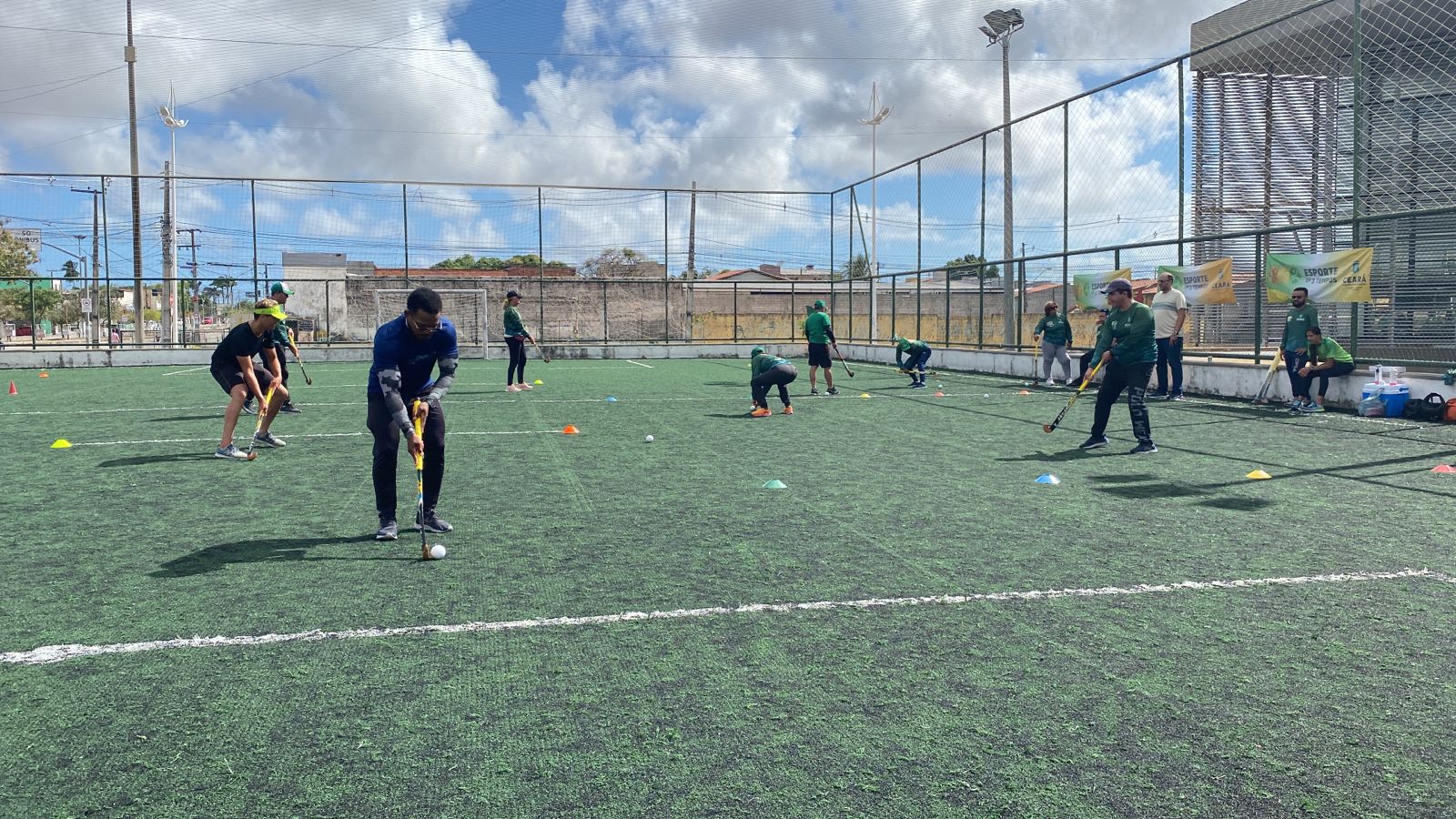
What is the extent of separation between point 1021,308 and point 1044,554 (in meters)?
17.5

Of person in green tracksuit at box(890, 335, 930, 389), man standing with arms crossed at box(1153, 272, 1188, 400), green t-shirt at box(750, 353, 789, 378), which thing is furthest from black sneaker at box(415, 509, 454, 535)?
person in green tracksuit at box(890, 335, 930, 389)

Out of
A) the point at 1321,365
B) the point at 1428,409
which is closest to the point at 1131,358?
the point at 1428,409

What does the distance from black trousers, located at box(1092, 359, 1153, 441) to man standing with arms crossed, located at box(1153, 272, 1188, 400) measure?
19.1ft

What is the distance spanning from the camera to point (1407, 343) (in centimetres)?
1397

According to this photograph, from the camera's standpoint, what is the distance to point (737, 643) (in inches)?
168

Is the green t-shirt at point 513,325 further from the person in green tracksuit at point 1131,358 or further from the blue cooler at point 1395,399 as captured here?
the blue cooler at point 1395,399

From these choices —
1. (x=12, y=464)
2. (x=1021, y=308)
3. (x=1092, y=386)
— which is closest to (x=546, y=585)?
(x=12, y=464)

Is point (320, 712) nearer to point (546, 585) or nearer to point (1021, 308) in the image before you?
point (546, 585)

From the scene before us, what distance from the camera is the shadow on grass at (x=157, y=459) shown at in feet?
31.2

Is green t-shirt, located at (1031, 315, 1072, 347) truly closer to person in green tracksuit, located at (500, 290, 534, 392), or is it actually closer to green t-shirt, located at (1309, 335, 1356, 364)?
green t-shirt, located at (1309, 335, 1356, 364)

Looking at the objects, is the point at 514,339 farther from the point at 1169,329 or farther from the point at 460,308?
the point at 460,308

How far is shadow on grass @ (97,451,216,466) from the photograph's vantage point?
9.50m

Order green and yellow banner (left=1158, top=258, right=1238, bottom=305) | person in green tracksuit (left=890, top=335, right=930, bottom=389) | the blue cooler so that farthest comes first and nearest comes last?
person in green tracksuit (left=890, top=335, right=930, bottom=389)
green and yellow banner (left=1158, top=258, right=1238, bottom=305)
the blue cooler

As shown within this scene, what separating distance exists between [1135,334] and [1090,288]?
10.4 meters
